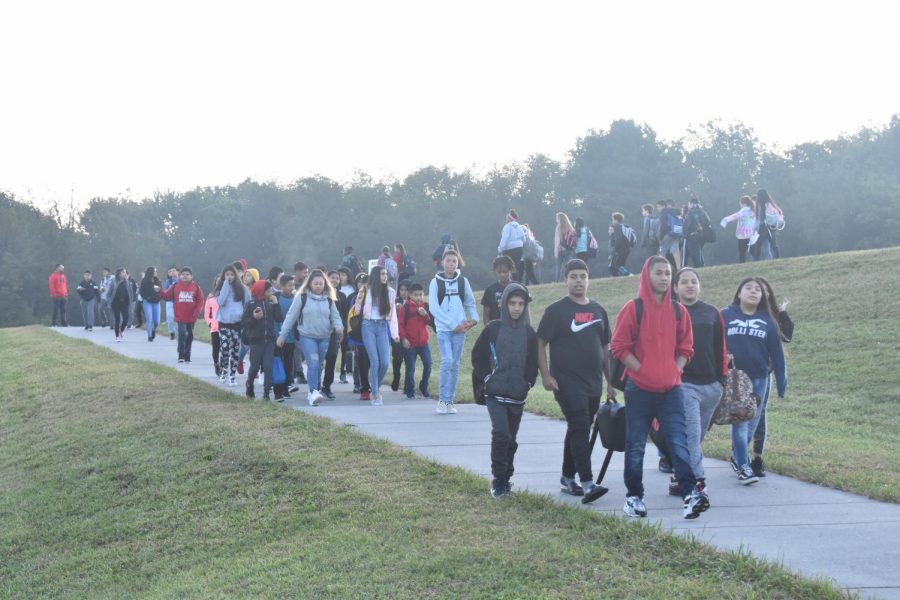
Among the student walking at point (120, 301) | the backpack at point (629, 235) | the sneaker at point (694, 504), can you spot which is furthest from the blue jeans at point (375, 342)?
the student walking at point (120, 301)

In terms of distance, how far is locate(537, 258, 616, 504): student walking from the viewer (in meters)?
7.68

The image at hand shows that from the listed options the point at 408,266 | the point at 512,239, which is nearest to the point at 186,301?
the point at 512,239

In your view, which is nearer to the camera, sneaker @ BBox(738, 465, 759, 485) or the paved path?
the paved path

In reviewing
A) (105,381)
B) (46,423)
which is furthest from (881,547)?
(105,381)

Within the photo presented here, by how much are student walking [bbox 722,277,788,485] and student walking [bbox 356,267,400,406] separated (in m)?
5.92

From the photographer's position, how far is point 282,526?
819 cm

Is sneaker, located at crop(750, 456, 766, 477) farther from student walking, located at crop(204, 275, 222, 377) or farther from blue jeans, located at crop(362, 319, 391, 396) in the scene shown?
student walking, located at crop(204, 275, 222, 377)

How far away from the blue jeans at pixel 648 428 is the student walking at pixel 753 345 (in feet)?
4.59

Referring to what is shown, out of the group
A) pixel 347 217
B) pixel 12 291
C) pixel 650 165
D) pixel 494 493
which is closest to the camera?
pixel 494 493

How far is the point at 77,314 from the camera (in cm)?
6644

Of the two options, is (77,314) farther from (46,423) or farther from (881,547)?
(881,547)

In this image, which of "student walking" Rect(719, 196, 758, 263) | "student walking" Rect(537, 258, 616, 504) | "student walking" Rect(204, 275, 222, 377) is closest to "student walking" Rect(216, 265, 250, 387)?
"student walking" Rect(204, 275, 222, 377)

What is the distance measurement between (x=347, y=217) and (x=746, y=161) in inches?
1049

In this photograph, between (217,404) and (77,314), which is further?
(77,314)
